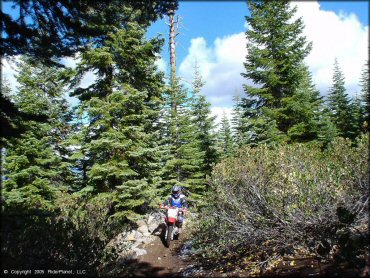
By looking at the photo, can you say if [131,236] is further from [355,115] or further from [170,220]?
[355,115]

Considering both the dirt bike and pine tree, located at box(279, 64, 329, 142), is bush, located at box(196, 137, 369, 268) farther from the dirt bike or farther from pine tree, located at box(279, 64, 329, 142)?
pine tree, located at box(279, 64, 329, 142)

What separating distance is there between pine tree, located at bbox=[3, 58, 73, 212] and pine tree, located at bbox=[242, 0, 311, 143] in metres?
11.3

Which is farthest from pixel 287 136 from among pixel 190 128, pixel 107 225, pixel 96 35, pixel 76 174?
pixel 76 174

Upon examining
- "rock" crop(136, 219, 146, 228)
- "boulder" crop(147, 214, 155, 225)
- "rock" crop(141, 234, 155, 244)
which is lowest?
"rock" crop(141, 234, 155, 244)

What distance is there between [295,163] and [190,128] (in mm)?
12114

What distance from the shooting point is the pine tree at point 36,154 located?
16.9m

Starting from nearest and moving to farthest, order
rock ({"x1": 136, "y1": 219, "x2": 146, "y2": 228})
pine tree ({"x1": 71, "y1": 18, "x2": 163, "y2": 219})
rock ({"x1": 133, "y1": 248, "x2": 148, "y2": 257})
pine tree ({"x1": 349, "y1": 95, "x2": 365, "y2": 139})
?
rock ({"x1": 133, "y1": 248, "x2": 148, "y2": 257})
pine tree ({"x1": 71, "y1": 18, "x2": 163, "y2": 219})
rock ({"x1": 136, "y1": 219, "x2": 146, "y2": 228})
pine tree ({"x1": 349, "y1": 95, "x2": 365, "y2": 139})

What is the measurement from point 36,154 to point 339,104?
32.8 meters

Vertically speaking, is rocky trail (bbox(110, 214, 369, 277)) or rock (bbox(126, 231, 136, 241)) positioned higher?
rock (bbox(126, 231, 136, 241))

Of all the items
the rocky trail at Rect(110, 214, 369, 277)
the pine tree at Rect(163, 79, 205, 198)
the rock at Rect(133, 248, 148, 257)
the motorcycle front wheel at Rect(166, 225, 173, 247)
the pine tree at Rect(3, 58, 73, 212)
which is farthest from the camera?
the pine tree at Rect(163, 79, 205, 198)

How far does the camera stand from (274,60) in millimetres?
18375

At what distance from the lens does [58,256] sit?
6.29m

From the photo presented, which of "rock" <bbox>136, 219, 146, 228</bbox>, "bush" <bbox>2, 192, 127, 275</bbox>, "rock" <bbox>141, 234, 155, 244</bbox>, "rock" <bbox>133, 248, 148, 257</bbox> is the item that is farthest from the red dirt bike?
"bush" <bbox>2, 192, 127, 275</bbox>

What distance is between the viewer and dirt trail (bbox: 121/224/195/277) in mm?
8312
